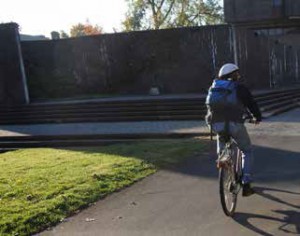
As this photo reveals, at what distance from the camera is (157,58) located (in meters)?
28.0

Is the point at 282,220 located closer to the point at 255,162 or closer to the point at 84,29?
the point at 255,162

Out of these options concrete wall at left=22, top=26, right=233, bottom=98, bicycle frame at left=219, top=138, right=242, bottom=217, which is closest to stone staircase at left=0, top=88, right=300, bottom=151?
concrete wall at left=22, top=26, right=233, bottom=98

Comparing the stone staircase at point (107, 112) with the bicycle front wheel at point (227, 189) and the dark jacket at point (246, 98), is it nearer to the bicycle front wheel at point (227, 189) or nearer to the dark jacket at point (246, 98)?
the bicycle front wheel at point (227, 189)

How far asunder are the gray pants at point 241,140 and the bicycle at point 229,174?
63 mm

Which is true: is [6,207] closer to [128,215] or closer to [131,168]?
[128,215]

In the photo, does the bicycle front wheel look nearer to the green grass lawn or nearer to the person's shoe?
the person's shoe

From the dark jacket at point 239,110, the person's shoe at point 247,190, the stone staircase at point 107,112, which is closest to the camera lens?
the dark jacket at point 239,110

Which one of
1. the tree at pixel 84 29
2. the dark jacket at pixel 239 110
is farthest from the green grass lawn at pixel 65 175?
the tree at pixel 84 29

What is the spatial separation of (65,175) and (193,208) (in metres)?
3.21

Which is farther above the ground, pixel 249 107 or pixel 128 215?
pixel 249 107

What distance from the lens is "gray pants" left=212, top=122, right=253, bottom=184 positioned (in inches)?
269

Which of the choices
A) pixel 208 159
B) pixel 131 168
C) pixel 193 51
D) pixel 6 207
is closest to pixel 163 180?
pixel 131 168

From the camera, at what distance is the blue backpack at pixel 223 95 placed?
21.9 feet

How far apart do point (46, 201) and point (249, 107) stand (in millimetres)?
3031
